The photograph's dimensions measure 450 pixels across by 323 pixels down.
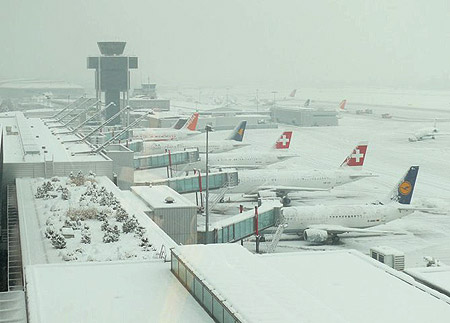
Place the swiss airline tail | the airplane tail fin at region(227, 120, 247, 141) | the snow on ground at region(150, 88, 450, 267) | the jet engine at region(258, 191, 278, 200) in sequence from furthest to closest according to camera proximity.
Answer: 1. the airplane tail fin at region(227, 120, 247, 141)
2. the swiss airline tail
3. the jet engine at region(258, 191, 278, 200)
4. the snow on ground at region(150, 88, 450, 267)

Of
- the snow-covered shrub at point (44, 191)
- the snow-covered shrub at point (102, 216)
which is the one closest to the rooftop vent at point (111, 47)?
the snow-covered shrub at point (44, 191)

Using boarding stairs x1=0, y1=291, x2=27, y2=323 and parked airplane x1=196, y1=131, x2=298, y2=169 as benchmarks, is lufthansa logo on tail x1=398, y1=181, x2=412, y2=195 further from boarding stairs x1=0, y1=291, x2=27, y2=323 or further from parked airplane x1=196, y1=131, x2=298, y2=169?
boarding stairs x1=0, y1=291, x2=27, y2=323

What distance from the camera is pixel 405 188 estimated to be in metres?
61.0

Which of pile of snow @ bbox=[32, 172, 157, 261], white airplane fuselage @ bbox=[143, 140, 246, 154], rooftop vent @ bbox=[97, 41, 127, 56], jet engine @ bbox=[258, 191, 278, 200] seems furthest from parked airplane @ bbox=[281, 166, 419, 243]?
rooftop vent @ bbox=[97, 41, 127, 56]

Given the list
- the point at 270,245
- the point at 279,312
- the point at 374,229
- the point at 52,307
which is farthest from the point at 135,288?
the point at 374,229

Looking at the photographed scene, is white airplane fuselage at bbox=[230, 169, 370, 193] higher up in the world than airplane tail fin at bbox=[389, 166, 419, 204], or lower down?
lower down

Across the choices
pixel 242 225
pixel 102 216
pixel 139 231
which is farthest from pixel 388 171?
pixel 139 231

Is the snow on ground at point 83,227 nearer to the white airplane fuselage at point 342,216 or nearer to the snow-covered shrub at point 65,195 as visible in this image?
the snow-covered shrub at point 65,195

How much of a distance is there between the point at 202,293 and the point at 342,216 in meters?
34.7

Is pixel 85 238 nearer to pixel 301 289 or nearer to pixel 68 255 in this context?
pixel 68 255

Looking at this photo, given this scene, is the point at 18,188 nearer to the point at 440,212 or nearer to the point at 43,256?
the point at 43,256

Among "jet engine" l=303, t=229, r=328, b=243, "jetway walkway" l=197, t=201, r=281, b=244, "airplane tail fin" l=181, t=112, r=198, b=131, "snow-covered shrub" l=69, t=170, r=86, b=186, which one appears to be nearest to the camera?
"jetway walkway" l=197, t=201, r=281, b=244

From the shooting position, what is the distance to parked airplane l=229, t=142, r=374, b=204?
243 ft

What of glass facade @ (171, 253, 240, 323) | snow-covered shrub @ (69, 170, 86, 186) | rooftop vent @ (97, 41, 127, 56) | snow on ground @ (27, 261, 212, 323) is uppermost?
rooftop vent @ (97, 41, 127, 56)
